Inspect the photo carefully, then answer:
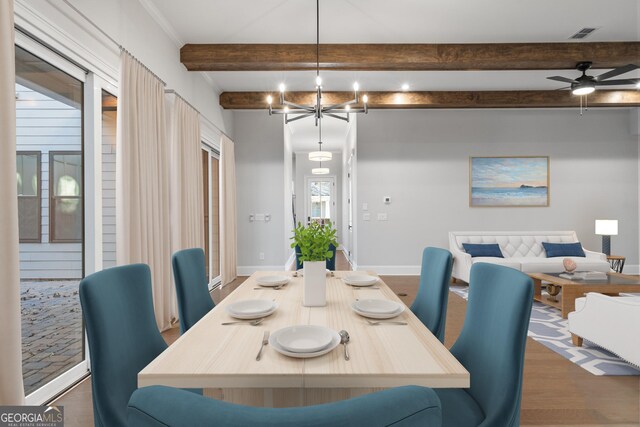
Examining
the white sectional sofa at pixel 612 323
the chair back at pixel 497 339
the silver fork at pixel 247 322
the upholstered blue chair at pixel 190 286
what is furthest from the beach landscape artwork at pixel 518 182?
the silver fork at pixel 247 322

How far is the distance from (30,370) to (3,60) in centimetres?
185

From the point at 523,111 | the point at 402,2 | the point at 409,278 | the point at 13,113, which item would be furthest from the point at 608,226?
the point at 13,113

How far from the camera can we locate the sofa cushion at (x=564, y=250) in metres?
5.08

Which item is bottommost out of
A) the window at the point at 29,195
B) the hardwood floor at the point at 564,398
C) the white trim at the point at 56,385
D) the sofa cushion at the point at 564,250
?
the hardwood floor at the point at 564,398

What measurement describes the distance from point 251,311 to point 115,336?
1.59ft

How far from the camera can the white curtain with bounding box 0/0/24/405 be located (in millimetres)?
1500

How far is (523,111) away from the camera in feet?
19.5

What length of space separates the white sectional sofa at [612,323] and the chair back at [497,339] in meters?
1.56

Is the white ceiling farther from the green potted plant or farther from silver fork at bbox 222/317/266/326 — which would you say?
silver fork at bbox 222/317/266/326

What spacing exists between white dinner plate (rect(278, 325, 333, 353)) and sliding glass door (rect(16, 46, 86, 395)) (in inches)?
73.9

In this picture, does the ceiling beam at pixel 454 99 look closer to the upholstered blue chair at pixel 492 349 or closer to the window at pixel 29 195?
the window at pixel 29 195

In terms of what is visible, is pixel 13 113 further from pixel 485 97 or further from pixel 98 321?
pixel 485 97

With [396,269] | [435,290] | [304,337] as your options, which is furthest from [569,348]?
[396,269]

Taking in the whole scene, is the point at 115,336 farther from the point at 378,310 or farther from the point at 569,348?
the point at 569,348
